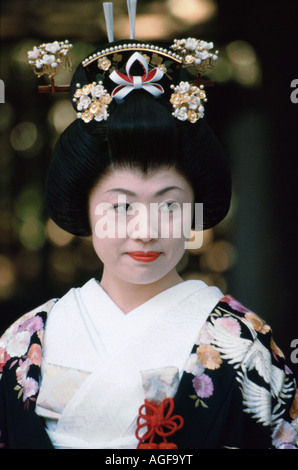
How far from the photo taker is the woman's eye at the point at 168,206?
1.72 metres

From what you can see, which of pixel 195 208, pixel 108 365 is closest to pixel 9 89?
pixel 195 208

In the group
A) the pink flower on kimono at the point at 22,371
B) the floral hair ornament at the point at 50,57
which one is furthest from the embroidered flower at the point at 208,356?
the floral hair ornament at the point at 50,57

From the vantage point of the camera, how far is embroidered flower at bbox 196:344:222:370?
5.53 feet

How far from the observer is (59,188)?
184 cm

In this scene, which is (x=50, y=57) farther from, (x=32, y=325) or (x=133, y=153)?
(x=32, y=325)

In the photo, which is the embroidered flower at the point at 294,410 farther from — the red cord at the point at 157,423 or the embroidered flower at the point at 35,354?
the embroidered flower at the point at 35,354

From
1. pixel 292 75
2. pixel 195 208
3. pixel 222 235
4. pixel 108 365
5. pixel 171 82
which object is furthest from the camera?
pixel 222 235

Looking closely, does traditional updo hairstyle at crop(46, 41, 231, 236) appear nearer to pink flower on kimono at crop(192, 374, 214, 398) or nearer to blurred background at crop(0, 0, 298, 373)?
pink flower on kimono at crop(192, 374, 214, 398)

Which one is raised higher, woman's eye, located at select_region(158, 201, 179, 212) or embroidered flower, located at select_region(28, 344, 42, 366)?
woman's eye, located at select_region(158, 201, 179, 212)

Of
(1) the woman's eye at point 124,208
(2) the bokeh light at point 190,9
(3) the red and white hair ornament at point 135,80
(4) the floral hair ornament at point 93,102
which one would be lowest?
(1) the woman's eye at point 124,208

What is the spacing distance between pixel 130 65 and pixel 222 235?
1554 mm

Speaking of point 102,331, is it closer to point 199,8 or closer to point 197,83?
point 197,83

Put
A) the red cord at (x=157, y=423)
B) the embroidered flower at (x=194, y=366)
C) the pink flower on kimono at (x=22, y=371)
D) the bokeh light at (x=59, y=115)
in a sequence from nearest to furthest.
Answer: the red cord at (x=157, y=423) < the embroidered flower at (x=194, y=366) < the pink flower on kimono at (x=22, y=371) < the bokeh light at (x=59, y=115)

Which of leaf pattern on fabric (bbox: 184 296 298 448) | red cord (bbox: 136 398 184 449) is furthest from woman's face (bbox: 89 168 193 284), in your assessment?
red cord (bbox: 136 398 184 449)
